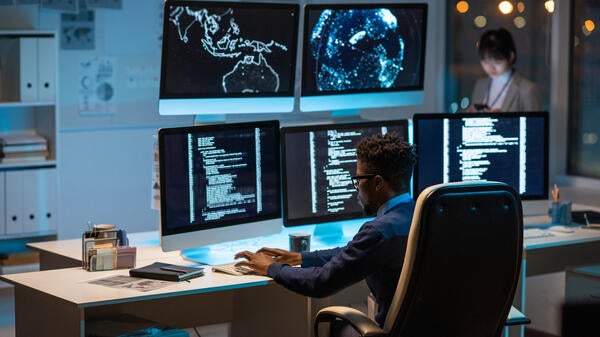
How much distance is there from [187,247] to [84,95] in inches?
125

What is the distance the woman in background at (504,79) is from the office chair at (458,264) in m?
3.45

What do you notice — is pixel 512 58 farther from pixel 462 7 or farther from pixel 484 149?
pixel 484 149

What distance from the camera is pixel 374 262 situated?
121 inches

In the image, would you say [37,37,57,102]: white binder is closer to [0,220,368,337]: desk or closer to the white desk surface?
[0,220,368,337]: desk

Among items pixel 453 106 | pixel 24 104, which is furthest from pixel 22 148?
pixel 453 106

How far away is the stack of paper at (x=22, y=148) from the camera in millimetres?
5984

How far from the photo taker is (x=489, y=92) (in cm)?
665

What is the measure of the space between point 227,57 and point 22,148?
235 centimetres

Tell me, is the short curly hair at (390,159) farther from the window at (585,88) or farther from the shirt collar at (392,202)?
the window at (585,88)

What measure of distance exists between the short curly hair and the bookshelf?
3.33 metres

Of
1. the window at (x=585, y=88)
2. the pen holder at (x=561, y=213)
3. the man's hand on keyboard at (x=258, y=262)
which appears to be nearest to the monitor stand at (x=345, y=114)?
the pen holder at (x=561, y=213)

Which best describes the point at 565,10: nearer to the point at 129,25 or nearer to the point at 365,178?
the point at 129,25

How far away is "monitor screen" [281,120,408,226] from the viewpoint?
4.09 metres

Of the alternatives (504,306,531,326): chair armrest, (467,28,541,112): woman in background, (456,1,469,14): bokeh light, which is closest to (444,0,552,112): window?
(456,1,469,14): bokeh light
